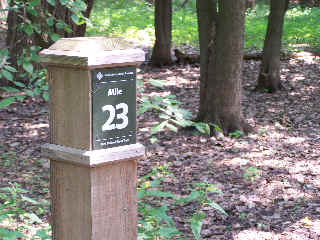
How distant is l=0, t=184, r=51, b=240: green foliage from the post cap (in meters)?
1.10

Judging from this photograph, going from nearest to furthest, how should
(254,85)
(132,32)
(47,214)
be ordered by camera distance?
(47,214)
(254,85)
(132,32)

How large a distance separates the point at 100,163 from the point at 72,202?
0.79ft

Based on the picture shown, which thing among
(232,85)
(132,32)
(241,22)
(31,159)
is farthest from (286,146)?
(132,32)

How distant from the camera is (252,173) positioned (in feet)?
22.9

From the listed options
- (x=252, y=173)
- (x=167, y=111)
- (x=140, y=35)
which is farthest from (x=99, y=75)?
(x=140, y=35)

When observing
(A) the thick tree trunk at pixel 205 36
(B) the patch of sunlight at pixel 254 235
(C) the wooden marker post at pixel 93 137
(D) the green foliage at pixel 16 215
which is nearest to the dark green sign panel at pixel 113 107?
(C) the wooden marker post at pixel 93 137

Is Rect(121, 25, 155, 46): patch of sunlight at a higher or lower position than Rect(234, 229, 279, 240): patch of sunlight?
higher

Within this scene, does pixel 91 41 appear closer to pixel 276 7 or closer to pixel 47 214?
pixel 47 214

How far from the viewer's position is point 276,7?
1133 cm

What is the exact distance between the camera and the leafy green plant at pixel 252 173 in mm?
6879

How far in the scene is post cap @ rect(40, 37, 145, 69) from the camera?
7.33ft

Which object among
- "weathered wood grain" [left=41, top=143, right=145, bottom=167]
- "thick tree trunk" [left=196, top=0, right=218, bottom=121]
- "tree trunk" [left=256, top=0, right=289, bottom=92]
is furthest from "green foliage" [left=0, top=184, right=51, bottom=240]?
"tree trunk" [left=256, top=0, right=289, bottom=92]

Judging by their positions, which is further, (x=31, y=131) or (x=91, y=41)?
(x=31, y=131)

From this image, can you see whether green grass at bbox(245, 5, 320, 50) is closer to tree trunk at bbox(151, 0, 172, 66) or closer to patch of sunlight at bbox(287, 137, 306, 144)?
tree trunk at bbox(151, 0, 172, 66)
